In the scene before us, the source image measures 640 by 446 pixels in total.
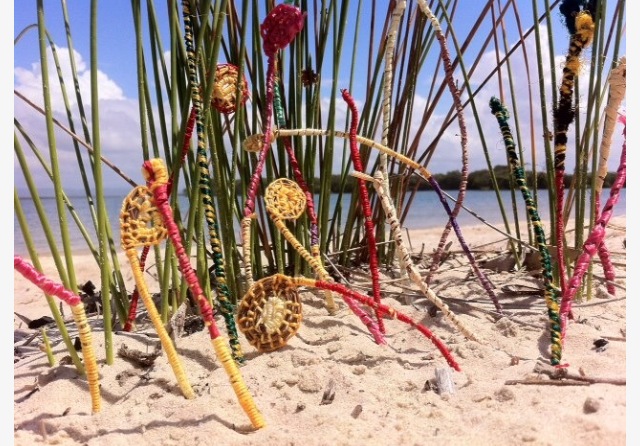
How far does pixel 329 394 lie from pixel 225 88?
560 millimetres

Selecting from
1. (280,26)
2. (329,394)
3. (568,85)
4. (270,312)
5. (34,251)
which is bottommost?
(329,394)

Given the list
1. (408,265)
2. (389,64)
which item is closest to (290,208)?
(408,265)

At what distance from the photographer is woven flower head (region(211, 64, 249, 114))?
97 cm

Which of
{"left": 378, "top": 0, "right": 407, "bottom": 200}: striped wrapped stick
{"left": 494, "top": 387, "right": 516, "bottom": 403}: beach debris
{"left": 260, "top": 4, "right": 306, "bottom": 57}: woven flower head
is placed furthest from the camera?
{"left": 378, "top": 0, "right": 407, "bottom": 200}: striped wrapped stick

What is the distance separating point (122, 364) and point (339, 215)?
75cm

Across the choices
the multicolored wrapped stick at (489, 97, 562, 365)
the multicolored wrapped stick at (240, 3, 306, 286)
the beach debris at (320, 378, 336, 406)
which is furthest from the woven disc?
the multicolored wrapped stick at (489, 97, 562, 365)

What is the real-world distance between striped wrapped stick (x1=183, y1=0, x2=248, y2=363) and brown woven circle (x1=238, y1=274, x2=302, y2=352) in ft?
0.15

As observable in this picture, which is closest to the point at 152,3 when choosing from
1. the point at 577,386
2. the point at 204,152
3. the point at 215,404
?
the point at 204,152

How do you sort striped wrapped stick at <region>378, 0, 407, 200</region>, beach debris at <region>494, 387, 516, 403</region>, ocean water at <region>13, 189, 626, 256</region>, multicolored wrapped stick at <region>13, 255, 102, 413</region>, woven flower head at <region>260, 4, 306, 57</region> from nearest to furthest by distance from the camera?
multicolored wrapped stick at <region>13, 255, 102, 413</region>
beach debris at <region>494, 387, 516, 403</region>
woven flower head at <region>260, 4, 306, 57</region>
striped wrapped stick at <region>378, 0, 407, 200</region>
ocean water at <region>13, 189, 626, 256</region>

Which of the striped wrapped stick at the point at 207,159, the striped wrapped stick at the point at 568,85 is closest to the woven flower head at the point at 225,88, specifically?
the striped wrapped stick at the point at 207,159

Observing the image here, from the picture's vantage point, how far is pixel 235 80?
38.9 inches

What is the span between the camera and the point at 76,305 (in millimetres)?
729

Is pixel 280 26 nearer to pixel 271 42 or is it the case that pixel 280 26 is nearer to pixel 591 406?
pixel 271 42

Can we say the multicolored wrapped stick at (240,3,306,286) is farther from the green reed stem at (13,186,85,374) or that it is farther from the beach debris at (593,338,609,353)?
the beach debris at (593,338,609,353)
